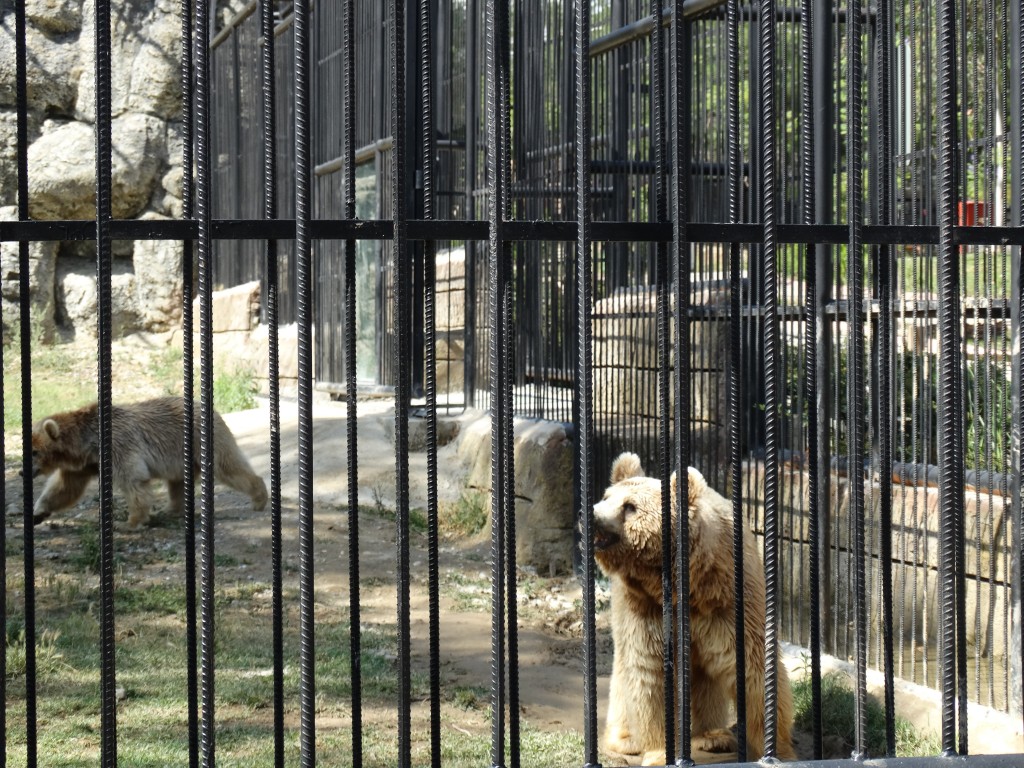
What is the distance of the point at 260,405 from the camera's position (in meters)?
15.3

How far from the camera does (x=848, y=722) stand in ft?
17.6

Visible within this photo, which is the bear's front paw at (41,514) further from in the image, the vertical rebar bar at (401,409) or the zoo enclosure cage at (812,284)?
the vertical rebar bar at (401,409)


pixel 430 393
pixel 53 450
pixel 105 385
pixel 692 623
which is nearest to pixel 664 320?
pixel 430 393

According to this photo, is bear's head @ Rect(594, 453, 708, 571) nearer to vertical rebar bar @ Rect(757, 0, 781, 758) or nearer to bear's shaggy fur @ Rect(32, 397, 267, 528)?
vertical rebar bar @ Rect(757, 0, 781, 758)

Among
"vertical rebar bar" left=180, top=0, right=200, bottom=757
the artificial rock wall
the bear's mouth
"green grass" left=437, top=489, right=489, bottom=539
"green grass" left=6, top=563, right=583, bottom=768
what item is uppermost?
the artificial rock wall

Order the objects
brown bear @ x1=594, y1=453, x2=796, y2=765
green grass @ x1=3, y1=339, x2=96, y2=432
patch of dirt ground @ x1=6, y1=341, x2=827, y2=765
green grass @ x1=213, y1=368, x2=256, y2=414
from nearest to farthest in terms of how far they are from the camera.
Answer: brown bear @ x1=594, y1=453, x2=796, y2=765 → patch of dirt ground @ x1=6, y1=341, x2=827, y2=765 → green grass @ x1=3, y1=339, x2=96, y2=432 → green grass @ x1=213, y1=368, x2=256, y2=414

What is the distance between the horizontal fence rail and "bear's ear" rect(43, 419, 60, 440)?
0.16 ft

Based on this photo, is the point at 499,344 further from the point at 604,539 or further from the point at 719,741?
the point at 719,741

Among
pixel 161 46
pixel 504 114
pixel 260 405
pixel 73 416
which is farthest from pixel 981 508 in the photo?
pixel 161 46

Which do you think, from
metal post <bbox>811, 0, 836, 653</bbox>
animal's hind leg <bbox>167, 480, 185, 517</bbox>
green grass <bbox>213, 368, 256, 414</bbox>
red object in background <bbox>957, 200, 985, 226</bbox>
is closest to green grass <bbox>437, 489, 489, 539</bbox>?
animal's hind leg <bbox>167, 480, 185, 517</bbox>

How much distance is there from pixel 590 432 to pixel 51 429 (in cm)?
777

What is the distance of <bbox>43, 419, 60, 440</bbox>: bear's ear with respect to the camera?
30.3ft

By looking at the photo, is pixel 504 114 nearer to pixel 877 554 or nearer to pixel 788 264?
pixel 877 554

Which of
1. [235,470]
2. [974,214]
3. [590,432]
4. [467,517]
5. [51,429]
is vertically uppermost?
[974,214]
